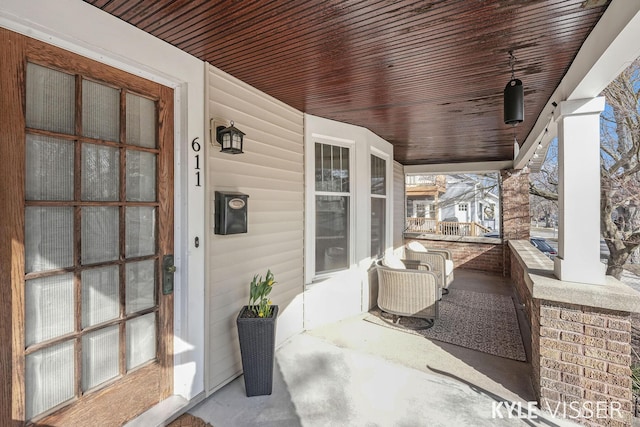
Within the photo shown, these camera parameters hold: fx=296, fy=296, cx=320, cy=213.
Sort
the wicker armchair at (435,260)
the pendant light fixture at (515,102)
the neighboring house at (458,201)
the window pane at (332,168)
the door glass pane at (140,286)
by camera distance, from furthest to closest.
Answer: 1. the neighboring house at (458,201)
2. the wicker armchair at (435,260)
3. the window pane at (332,168)
4. the pendant light fixture at (515,102)
5. the door glass pane at (140,286)

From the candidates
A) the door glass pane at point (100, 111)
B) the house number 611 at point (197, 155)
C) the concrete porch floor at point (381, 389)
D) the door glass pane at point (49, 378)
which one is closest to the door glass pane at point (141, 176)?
the door glass pane at point (100, 111)

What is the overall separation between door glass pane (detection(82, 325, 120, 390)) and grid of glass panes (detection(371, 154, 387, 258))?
3757 millimetres

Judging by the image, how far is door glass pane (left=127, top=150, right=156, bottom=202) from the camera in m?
1.97

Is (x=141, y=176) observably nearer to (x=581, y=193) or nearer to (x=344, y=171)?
(x=344, y=171)

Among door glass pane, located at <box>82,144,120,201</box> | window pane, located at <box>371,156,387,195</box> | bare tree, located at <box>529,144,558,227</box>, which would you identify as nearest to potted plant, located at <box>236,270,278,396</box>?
door glass pane, located at <box>82,144,120,201</box>

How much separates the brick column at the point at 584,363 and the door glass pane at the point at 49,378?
318 centimetres

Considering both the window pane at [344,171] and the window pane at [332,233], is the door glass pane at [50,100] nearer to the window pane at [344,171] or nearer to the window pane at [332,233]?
the window pane at [332,233]

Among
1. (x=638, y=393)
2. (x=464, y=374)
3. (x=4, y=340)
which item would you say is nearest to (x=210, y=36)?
(x=4, y=340)

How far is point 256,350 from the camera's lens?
2.34m

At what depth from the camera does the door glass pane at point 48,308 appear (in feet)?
5.05

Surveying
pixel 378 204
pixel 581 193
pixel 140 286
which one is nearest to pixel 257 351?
pixel 140 286

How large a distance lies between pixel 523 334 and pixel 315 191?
3.07 m

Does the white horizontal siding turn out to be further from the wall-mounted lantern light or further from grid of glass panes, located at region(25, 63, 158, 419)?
grid of glass panes, located at region(25, 63, 158, 419)

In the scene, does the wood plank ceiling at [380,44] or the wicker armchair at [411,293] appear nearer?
the wood plank ceiling at [380,44]
